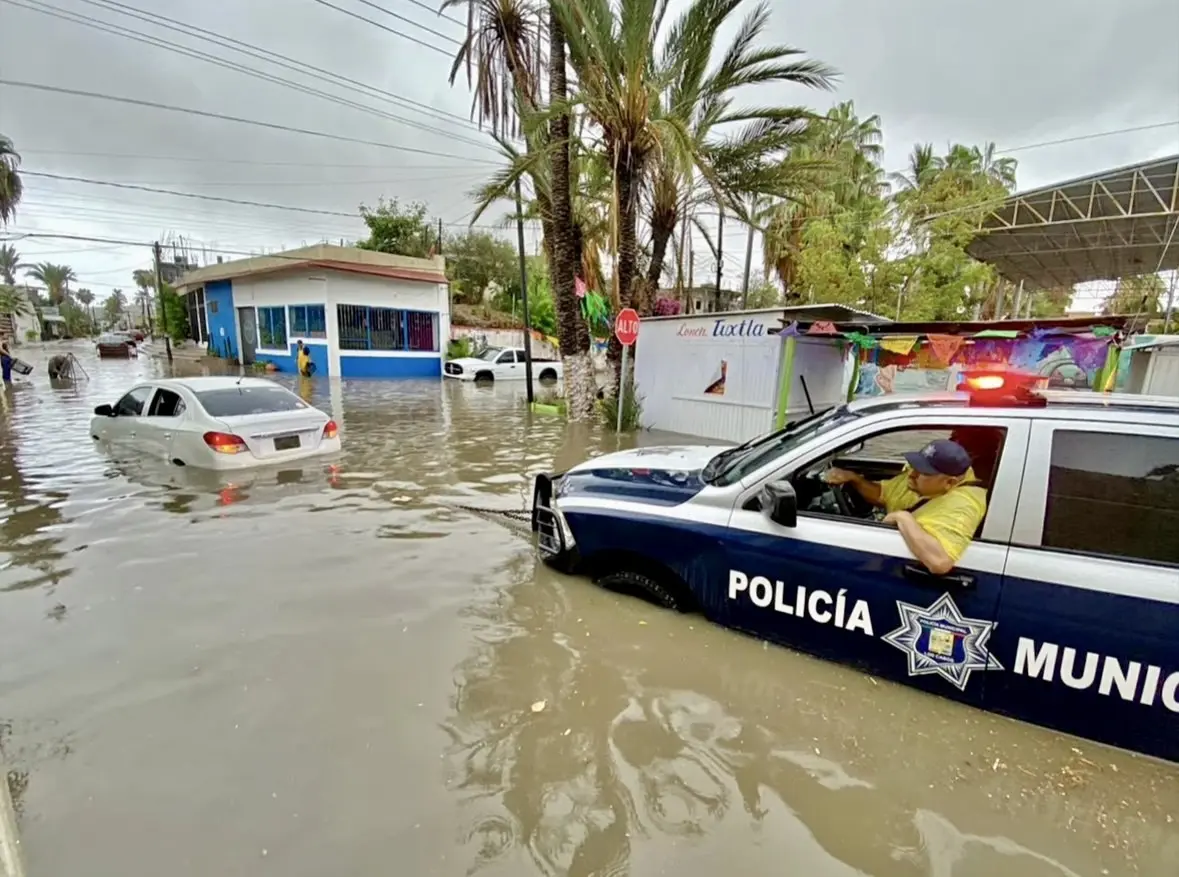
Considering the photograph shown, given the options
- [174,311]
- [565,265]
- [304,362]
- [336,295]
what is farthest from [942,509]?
[174,311]

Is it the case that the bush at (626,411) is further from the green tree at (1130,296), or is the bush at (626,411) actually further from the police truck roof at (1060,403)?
the green tree at (1130,296)

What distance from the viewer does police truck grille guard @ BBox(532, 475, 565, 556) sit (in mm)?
4105

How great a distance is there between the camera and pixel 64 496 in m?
6.63

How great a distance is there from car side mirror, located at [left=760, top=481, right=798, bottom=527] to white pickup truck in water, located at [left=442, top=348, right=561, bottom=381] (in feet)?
64.3

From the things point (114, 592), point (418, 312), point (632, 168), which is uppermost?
point (632, 168)

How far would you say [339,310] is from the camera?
23.9m

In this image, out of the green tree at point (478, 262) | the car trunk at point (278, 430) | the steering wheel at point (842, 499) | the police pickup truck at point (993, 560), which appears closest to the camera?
the police pickup truck at point (993, 560)

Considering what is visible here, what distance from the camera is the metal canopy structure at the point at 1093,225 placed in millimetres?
16250

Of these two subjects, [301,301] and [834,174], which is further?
[301,301]

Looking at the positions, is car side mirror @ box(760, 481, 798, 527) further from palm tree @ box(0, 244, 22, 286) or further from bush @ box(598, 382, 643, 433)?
palm tree @ box(0, 244, 22, 286)

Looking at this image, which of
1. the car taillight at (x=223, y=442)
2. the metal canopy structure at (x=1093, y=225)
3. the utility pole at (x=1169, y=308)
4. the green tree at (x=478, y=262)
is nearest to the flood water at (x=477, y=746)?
the car taillight at (x=223, y=442)

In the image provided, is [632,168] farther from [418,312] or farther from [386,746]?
[418,312]

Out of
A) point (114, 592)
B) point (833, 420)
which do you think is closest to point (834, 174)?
point (833, 420)

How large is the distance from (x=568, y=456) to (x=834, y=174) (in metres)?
8.04
